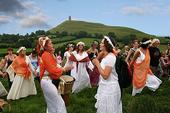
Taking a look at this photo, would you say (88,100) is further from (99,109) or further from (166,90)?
(99,109)

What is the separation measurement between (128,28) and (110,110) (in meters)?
84.8

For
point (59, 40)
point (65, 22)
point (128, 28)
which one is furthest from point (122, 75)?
point (65, 22)

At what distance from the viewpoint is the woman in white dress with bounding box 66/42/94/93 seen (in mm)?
17938

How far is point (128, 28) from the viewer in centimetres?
9356

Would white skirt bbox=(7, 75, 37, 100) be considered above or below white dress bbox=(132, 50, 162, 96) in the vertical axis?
below

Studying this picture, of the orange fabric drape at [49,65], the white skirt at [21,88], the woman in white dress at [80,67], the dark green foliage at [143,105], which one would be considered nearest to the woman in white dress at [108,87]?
the dark green foliage at [143,105]

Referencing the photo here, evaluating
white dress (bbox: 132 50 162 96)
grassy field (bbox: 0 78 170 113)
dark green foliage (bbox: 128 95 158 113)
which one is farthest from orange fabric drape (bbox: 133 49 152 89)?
dark green foliage (bbox: 128 95 158 113)

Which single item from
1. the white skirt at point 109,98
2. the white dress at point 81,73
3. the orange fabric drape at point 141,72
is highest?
the white skirt at point 109,98

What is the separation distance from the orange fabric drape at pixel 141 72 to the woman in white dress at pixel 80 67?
3.48 metres

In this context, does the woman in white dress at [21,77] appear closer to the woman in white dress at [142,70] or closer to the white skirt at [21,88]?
the white skirt at [21,88]

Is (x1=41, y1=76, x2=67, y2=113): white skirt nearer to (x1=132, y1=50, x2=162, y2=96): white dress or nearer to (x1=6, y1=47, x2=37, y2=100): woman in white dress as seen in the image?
(x1=132, y1=50, x2=162, y2=96): white dress

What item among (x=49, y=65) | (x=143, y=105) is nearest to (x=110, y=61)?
(x=143, y=105)

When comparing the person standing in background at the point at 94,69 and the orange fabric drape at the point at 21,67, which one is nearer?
the orange fabric drape at the point at 21,67

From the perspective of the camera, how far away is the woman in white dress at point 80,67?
17.9 m
